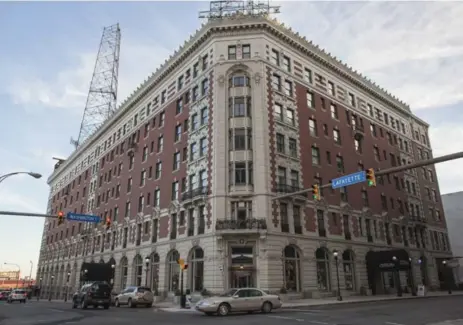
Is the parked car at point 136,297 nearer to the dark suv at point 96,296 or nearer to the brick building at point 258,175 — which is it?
the dark suv at point 96,296

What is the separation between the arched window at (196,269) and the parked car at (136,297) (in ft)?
14.5

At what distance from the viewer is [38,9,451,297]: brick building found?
36.2m

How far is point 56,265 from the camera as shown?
77250 mm

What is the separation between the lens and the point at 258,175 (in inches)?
1437

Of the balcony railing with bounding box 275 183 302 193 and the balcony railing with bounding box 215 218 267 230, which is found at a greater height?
the balcony railing with bounding box 275 183 302 193

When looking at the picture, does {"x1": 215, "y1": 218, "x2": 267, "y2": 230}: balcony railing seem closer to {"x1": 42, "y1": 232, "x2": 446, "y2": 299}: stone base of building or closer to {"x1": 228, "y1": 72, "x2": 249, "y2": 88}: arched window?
{"x1": 42, "y1": 232, "x2": 446, "y2": 299}: stone base of building

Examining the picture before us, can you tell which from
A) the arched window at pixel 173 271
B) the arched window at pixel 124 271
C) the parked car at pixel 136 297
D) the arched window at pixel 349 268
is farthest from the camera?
the arched window at pixel 124 271

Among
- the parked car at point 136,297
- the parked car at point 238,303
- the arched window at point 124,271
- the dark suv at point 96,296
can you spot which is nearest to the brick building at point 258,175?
the arched window at point 124,271

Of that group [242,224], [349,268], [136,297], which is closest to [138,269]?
[136,297]

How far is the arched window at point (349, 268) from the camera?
41.6 metres

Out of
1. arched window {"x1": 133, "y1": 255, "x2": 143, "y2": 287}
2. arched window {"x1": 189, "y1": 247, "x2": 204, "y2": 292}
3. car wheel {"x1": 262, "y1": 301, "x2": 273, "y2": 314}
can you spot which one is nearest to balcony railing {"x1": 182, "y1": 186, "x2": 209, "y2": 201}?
arched window {"x1": 189, "y1": 247, "x2": 204, "y2": 292}

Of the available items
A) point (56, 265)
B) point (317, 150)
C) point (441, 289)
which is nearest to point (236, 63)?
point (317, 150)

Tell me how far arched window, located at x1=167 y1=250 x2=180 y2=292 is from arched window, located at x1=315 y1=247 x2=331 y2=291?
14.3 metres

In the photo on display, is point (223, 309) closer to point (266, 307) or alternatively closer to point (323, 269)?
point (266, 307)
